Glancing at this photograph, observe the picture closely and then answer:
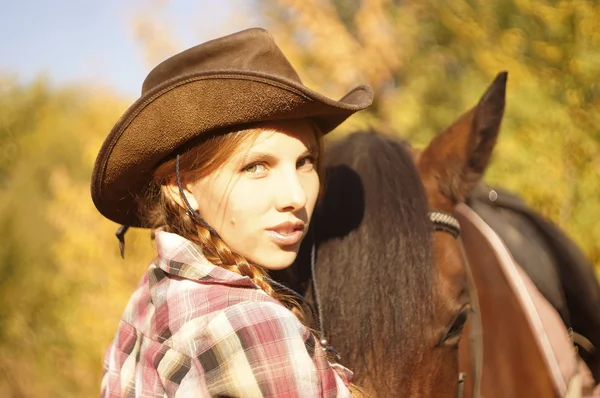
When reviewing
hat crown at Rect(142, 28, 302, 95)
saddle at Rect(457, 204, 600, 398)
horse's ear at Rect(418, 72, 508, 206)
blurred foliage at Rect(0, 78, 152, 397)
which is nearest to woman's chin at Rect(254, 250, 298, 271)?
hat crown at Rect(142, 28, 302, 95)

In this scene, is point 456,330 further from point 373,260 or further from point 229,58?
point 229,58

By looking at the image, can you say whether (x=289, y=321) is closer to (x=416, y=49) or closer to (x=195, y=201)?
(x=195, y=201)

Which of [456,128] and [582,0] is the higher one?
[582,0]

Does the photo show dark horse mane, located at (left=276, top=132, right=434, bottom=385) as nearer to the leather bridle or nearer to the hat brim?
the leather bridle

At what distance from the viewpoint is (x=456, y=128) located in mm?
1910

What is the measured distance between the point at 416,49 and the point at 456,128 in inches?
220

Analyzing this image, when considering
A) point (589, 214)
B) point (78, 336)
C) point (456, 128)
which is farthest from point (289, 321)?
point (78, 336)

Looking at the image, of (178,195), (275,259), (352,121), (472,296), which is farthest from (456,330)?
(352,121)

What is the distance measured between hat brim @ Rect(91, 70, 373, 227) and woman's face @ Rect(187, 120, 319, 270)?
0.20 ft

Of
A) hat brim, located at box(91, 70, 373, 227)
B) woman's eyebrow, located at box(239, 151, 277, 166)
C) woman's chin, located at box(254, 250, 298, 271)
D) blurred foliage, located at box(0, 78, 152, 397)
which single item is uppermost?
hat brim, located at box(91, 70, 373, 227)

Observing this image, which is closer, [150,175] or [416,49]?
[150,175]

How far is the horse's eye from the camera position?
160 centimetres

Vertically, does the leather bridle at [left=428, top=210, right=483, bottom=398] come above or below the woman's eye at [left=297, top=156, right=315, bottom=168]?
below

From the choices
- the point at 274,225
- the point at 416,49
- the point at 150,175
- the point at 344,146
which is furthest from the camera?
the point at 416,49
